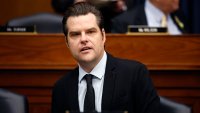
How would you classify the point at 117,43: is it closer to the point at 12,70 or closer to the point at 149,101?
the point at 12,70

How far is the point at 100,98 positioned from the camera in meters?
1.65

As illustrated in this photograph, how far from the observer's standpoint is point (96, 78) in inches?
66.4

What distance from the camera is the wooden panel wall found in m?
4.00

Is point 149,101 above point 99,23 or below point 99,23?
below

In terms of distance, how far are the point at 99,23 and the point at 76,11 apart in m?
0.09

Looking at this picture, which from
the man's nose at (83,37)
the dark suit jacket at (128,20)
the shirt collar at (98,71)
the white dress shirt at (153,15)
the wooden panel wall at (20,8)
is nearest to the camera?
the man's nose at (83,37)

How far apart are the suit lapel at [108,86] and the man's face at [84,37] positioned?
0.29ft

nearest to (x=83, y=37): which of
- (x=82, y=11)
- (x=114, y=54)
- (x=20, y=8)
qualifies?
(x=82, y=11)

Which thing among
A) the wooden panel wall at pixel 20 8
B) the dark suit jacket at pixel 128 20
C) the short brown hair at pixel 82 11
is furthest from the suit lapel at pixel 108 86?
the wooden panel wall at pixel 20 8

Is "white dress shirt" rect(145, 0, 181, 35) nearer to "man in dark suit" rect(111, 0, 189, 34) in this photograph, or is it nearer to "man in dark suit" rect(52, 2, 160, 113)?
"man in dark suit" rect(111, 0, 189, 34)

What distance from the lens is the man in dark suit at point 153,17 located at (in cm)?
280

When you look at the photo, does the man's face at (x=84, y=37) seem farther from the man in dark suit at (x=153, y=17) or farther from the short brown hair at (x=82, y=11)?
the man in dark suit at (x=153, y=17)

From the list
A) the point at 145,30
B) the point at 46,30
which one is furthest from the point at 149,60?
the point at 46,30

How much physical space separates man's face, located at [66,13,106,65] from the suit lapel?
0.29ft
